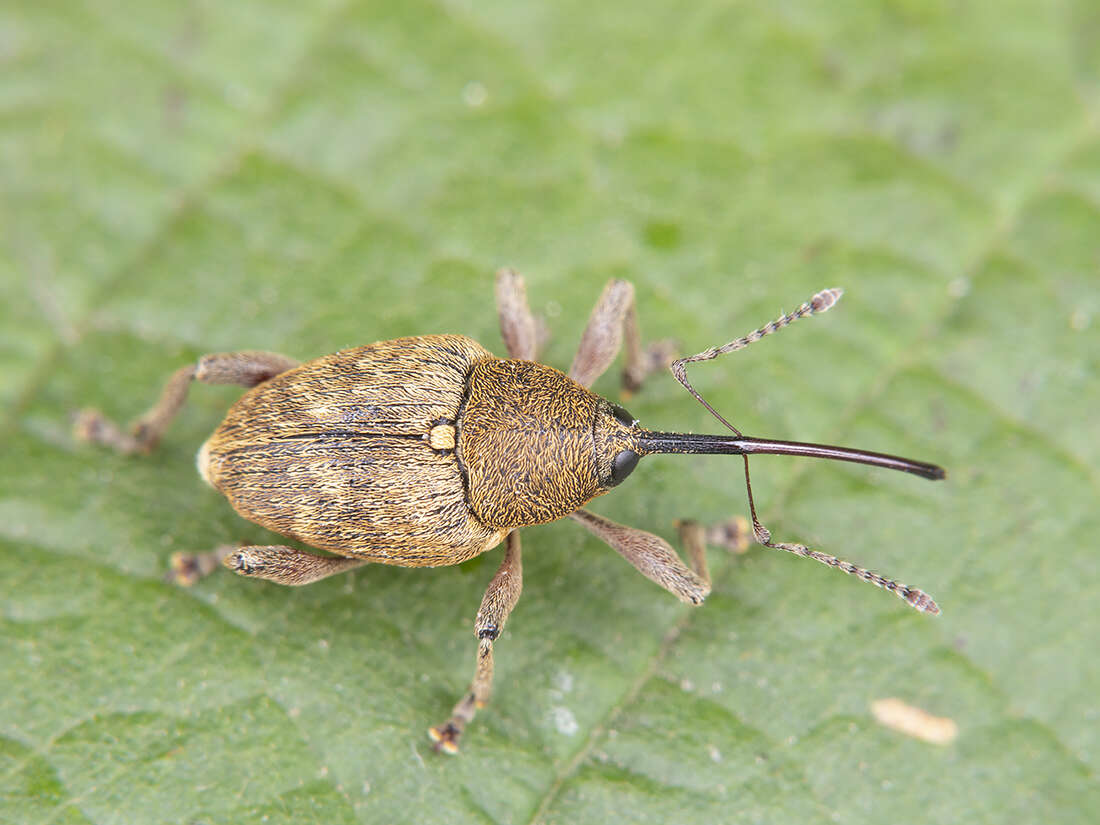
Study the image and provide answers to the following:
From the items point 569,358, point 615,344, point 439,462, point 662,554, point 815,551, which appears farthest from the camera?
point 569,358

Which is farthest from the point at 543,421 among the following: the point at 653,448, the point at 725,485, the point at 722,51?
the point at 722,51

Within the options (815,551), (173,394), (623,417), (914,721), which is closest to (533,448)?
(623,417)

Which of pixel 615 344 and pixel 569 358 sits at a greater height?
pixel 615 344

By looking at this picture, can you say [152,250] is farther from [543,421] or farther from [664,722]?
[664,722]

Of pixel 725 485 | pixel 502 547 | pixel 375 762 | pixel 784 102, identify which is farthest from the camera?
pixel 784 102

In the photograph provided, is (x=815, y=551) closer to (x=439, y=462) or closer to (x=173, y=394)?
(x=439, y=462)

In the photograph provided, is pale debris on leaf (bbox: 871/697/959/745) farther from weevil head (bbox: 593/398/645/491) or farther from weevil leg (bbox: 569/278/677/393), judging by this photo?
weevil leg (bbox: 569/278/677/393)

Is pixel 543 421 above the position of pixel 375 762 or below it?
above
